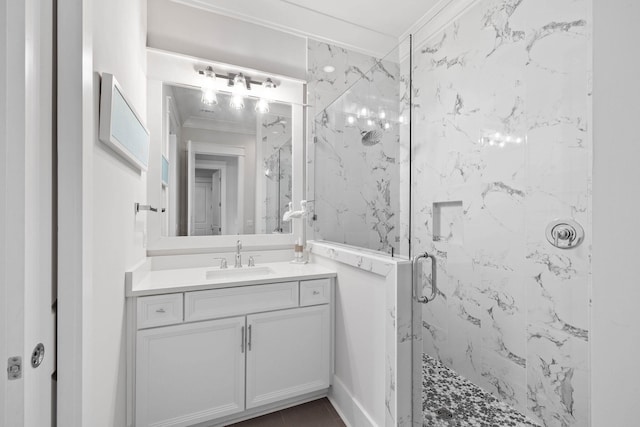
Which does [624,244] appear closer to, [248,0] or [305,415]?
[305,415]

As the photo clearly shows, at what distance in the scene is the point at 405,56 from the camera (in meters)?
1.54

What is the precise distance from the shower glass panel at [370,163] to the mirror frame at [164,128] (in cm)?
39

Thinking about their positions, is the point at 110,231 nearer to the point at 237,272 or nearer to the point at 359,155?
the point at 237,272

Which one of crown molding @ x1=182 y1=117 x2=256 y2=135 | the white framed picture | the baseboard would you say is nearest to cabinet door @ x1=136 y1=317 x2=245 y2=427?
the baseboard

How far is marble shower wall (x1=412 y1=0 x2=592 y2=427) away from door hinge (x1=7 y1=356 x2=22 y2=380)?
2.10 meters

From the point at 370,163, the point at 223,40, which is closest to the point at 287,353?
the point at 370,163

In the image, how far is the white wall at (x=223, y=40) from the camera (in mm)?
1970

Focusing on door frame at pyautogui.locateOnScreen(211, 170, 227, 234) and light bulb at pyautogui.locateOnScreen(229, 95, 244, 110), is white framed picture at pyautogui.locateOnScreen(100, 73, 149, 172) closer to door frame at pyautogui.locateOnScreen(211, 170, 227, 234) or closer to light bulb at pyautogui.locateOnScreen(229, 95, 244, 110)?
door frame at pyautogui.locateOnScreen(211, 170, 227, 234)

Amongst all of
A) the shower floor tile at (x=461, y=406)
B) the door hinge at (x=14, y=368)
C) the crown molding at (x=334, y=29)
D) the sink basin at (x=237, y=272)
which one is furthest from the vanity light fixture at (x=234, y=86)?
the shower floor tile at (x=461, y=406)

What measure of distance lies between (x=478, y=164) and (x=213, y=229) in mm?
1936

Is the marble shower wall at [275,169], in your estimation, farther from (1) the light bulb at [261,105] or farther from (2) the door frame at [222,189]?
(2) the door frame at [222,189]

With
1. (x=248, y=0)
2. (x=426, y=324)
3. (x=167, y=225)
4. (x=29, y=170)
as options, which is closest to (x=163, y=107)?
(x=167, y=225)

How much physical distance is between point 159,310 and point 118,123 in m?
0.94

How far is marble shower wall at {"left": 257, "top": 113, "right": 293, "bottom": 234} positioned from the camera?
7.47ft
